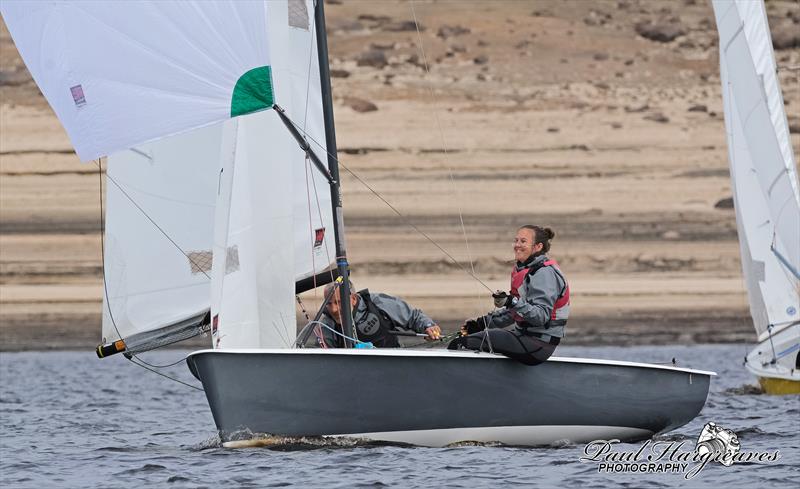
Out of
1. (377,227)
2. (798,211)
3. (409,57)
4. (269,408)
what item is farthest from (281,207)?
(409,57)

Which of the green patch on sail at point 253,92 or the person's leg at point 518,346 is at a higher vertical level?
the green patch on sail at point 253,92

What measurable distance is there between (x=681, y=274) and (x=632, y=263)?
37.4 inches

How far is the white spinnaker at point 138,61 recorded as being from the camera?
12.6 m

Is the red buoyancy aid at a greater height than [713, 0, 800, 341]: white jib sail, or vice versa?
[713, 0, 800, 341]: white jib sail

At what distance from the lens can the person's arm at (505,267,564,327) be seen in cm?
1291

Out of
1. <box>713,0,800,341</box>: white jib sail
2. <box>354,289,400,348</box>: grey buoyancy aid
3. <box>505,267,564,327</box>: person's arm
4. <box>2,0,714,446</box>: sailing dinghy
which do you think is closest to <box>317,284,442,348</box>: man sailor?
<box>354,289,400,348</box>: grey buoyancy aid

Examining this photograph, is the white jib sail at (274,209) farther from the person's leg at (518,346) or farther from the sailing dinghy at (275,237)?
the person's leg at (518,346)

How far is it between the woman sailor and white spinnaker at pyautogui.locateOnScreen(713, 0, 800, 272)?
26.3 ft

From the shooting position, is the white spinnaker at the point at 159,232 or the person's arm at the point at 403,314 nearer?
the person's arm at the point at 403,314

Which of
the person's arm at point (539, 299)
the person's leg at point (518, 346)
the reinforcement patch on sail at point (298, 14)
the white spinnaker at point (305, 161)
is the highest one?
the reinforcement patch on sail at point (298, 14)

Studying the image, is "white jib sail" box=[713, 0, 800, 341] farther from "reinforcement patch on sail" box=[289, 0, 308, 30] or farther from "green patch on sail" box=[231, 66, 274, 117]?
"green patch on sail" box=[231, 66, 274, 117]

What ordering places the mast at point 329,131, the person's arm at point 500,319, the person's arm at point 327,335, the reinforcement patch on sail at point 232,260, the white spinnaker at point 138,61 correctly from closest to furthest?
the white spinnaker at point 138,61
the person's arm at point 500,319
the reinforcement patch on sail at point 232,260
the person's arm at point 327,335
the mast at point 329,131

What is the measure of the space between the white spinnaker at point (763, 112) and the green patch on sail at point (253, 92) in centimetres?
939

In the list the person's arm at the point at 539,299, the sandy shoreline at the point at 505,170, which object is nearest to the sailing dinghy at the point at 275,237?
the person's arm at the point at 539,299
